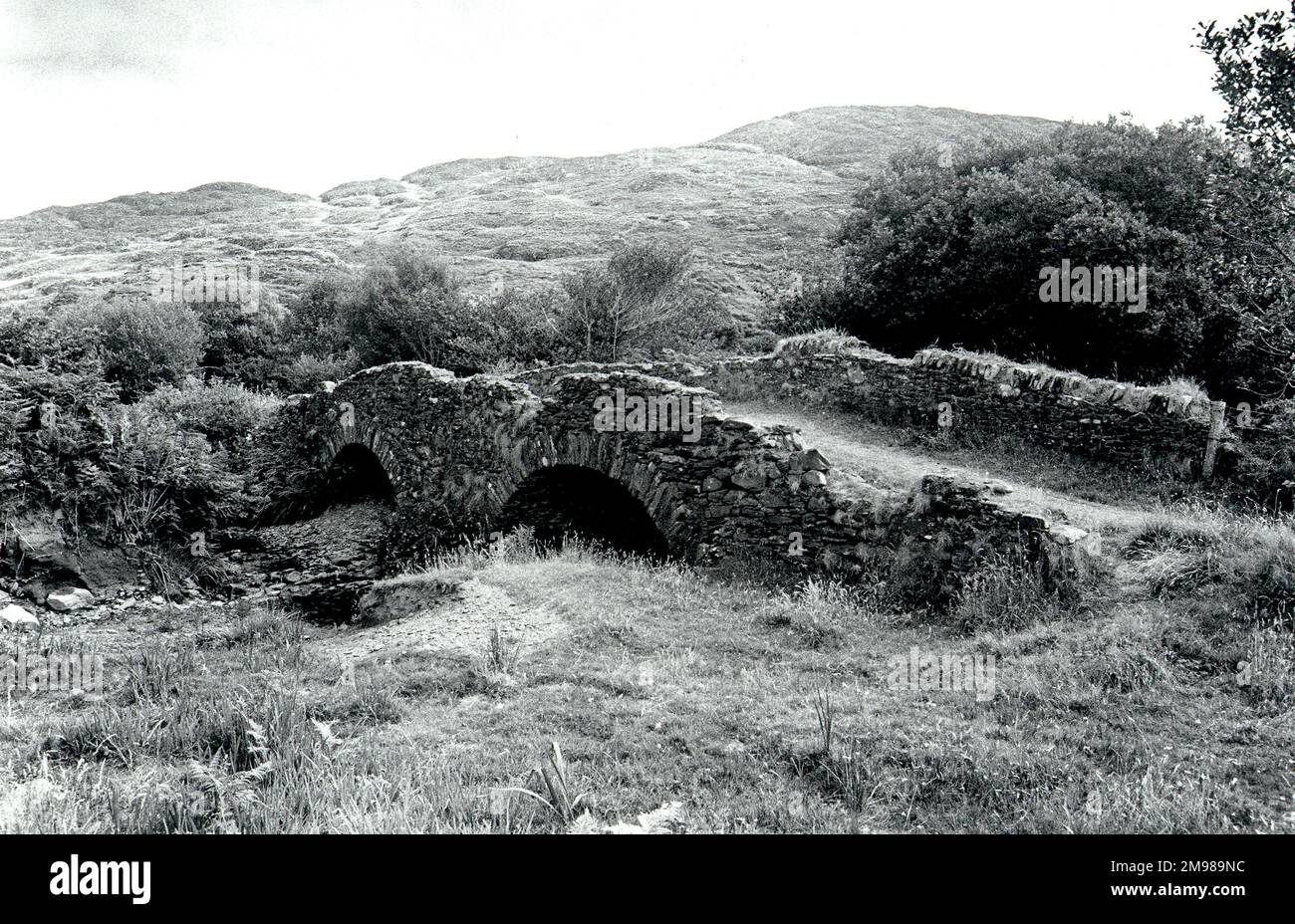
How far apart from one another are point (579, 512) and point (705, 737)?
885cm

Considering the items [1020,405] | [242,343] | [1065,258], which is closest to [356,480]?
[242,343]

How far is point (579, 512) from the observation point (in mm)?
14172

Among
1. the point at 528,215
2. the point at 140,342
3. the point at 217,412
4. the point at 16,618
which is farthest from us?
the point at 528,215

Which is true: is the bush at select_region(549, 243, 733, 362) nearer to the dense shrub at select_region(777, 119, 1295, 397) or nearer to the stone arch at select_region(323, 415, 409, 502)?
the dense shrub at select_region(777, 119, 1295, 397)

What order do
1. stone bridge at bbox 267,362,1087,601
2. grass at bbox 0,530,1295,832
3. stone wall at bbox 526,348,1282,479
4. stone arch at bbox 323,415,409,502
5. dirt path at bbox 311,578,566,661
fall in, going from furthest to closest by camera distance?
stone arch at bbox 323,415,409,502, stone wall at bbox 526,348,1282,479, stone bridge at bbox 267,362,1087,601, dirt path at bbox 311,578,566,661, grass at bbox 0,530,1295,832

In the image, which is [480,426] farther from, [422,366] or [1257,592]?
[1257,592]

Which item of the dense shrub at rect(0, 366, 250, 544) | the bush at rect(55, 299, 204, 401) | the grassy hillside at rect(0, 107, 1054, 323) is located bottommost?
the dense shrub at rect(0, 366, 250, 544)

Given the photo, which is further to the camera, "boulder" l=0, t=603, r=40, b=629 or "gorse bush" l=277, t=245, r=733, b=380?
"gorse bush" l=277, t=245, r=733, b=380

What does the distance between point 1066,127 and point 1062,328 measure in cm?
754

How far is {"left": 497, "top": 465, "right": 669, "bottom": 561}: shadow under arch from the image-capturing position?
527 inches

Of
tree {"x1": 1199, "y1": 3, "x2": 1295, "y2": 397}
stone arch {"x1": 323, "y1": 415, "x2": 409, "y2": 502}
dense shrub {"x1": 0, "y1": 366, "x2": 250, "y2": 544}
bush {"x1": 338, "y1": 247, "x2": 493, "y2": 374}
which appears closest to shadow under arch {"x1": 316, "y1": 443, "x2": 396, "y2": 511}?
stone arch {"x1": 323, "y1": 415, "x2": 409, "y2": 502}

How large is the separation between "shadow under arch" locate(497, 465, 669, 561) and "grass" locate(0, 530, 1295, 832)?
5338 mm

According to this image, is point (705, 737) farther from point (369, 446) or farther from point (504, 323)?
point (504, 323)
